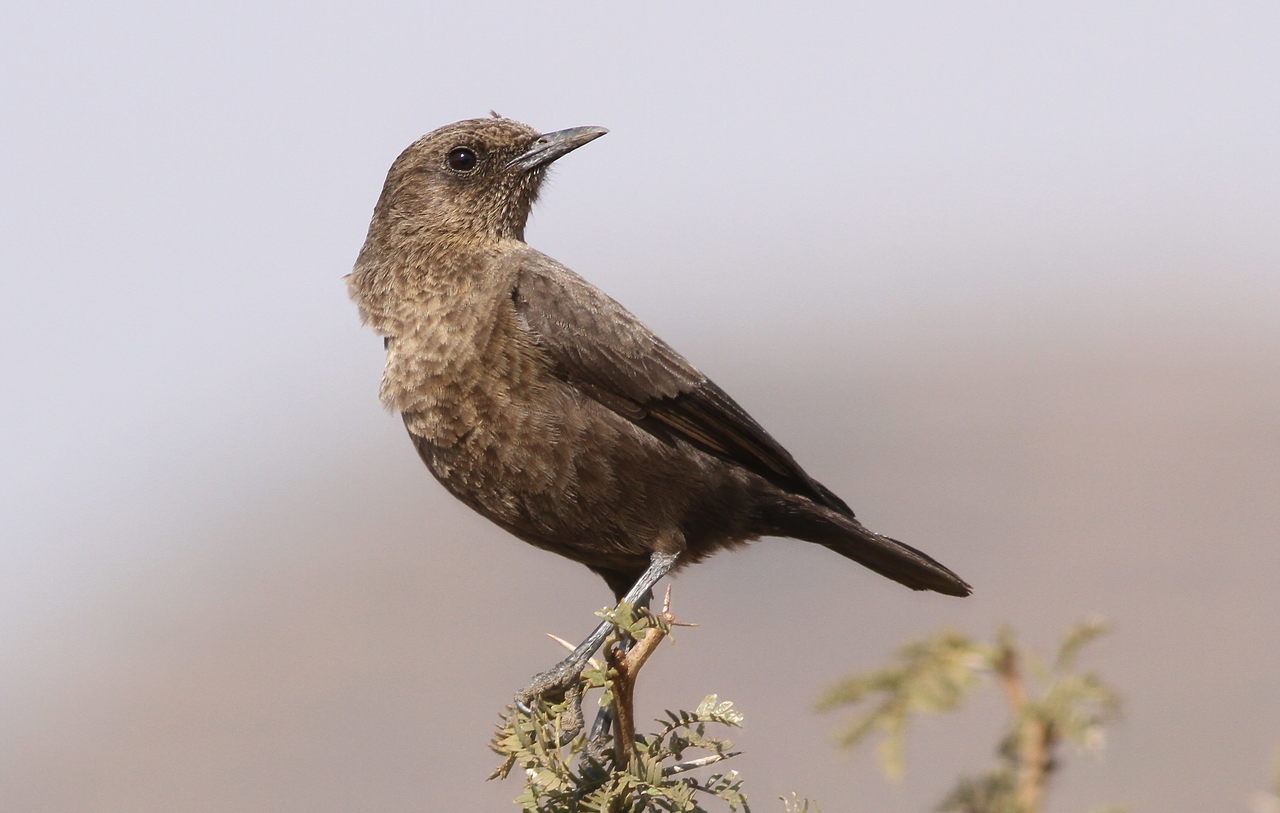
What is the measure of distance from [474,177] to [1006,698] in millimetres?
4202

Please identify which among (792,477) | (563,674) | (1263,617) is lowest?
(563,674)

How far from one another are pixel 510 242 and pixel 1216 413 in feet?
160

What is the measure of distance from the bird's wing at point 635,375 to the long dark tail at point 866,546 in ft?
0.32

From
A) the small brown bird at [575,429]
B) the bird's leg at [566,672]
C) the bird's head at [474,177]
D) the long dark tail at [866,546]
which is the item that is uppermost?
the bird's head at [474,177]

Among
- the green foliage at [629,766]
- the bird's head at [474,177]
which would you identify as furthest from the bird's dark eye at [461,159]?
the green foliage at [629,766]

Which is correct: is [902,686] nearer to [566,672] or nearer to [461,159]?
[566,672]

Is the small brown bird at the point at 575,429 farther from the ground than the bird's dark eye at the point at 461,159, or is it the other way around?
the bird's dark eye at the point at 461,159

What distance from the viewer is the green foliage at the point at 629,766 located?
3.49 metres

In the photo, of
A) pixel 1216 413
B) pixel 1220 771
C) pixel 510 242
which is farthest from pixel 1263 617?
pixel 510 242

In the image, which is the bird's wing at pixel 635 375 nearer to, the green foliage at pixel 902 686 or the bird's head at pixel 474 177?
the bird's head at pixel 474 177

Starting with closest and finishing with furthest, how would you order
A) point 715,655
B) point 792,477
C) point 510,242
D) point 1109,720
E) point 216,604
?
1. point 1109,720
2. point 792,477
3. point 510,242
4. point 715,655
5. point 216,604

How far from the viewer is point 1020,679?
2404 millimetres

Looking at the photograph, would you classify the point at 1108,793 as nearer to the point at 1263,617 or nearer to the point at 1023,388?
the point at 1263,617

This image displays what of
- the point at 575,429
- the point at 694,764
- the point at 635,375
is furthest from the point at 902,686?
the point at 635,375
